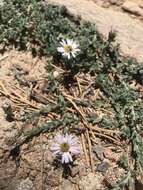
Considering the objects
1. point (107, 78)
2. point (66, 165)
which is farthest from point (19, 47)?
point (66, 165)

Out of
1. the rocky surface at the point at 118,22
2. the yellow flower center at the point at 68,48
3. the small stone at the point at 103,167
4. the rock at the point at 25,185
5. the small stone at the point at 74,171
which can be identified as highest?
the rocky surface at the point at 118,22

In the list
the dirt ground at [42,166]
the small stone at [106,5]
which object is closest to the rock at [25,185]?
the dirt ground at [42,166]

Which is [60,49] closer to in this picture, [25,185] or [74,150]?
[74,150]

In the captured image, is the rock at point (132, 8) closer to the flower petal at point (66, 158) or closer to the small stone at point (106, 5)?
the small stone at point (106, 5)

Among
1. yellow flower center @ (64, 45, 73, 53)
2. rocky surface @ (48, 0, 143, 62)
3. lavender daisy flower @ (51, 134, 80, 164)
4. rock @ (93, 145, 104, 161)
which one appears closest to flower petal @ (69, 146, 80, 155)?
lavender daisy flower @ (51, 134, 80, 164)

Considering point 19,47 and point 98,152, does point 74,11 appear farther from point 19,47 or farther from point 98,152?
point 98,152

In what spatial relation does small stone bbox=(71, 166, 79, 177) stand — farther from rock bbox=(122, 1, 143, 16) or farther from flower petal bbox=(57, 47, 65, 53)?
rock bbox=(122, 1, 143, 16)
